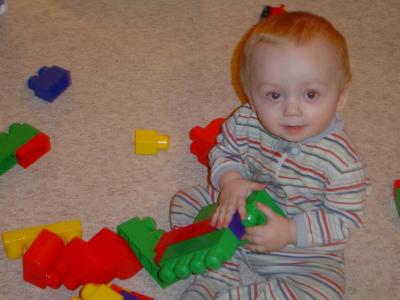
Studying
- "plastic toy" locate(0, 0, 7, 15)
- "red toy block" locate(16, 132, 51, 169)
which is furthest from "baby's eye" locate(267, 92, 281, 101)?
"plastic toy" locate(0, 0, 7, 15)

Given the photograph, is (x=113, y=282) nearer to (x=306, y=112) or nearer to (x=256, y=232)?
A: (x=256, y=232)

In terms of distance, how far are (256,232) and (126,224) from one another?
0.24 meters

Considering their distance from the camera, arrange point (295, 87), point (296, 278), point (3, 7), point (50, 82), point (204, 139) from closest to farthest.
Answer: point (295, 87)
point (296, 278)
point (204, 139)
point (50, 82)
point (3, 7)

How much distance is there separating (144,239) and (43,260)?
0.16 metres

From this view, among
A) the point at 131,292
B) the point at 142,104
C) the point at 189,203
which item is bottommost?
the point at 131,292

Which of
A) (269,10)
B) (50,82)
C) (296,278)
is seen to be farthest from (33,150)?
(269,10)

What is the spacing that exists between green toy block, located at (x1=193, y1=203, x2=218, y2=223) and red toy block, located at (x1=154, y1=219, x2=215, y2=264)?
0.07ft

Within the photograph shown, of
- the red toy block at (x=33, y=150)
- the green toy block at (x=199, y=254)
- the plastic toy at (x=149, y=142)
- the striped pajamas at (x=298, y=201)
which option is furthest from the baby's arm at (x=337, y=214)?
the red toy block at (x=33, y=150)

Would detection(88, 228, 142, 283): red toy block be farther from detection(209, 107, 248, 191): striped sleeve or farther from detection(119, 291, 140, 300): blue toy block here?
detection(209, 107, 248, 191): striped sleeve

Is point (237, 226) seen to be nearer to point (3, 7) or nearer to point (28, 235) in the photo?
point (28, 235)

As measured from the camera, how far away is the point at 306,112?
847 millimetres

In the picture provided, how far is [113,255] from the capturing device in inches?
38.9

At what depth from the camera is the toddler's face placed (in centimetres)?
82

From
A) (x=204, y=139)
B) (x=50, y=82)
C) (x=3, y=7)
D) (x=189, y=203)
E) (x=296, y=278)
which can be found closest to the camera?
(x=296, y=278)
